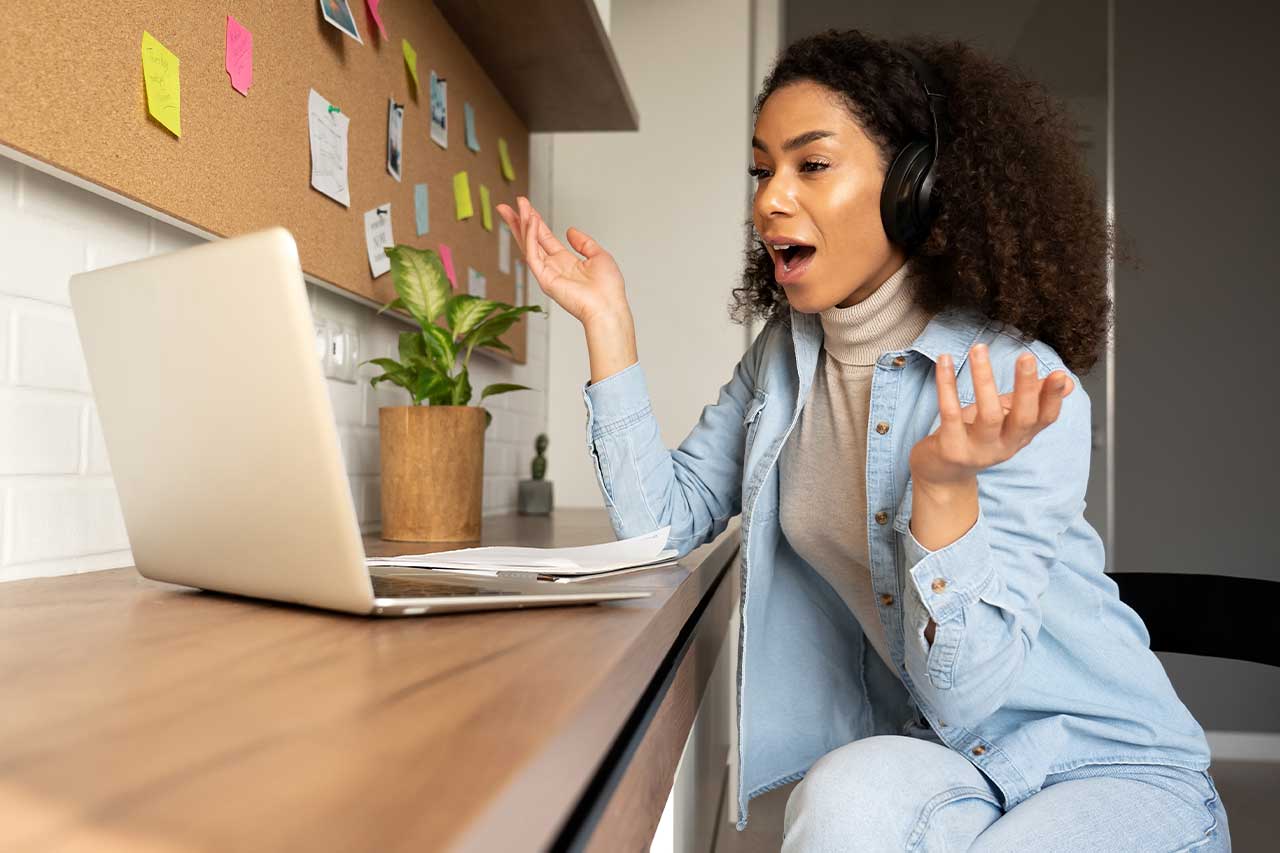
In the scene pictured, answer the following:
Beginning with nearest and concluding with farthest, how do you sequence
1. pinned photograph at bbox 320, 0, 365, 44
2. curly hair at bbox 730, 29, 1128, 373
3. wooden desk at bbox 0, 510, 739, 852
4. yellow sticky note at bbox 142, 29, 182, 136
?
1. wooden desk at bbox 0, 510, 739, 852
2. yellow sticky note at bbox 142, 29, 182, 136
3. curly hair at bbox 730, 29, 1128, 373
4. pinned photograph at bbox 320, 0, 365, 44

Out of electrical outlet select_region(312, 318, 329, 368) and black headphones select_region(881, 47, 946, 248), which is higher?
black headphones select_region(881, 47, 946, 248)

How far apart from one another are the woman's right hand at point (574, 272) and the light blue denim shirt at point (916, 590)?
0.29 ft

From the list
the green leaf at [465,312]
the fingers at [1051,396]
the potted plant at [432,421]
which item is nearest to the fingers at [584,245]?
the potted plant at [432,421]

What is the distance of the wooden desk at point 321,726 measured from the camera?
270 mm

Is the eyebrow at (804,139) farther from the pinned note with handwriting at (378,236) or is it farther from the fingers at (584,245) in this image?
the pinned note with handwriting at (378,236)

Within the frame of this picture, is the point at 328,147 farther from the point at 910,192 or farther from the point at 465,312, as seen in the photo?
the point at 910,192

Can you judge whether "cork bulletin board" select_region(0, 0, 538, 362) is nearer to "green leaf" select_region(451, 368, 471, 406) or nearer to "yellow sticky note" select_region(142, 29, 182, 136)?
"yellow sticky note" select_region(142, 29, 182, 136)

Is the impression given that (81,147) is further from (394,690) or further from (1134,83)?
(1134,83)

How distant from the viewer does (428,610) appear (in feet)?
2.01

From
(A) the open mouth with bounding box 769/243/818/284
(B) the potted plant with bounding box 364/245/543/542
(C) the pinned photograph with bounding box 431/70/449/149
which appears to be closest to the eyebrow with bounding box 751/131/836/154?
(A) the open mouth with bounding box 769/243/818/284

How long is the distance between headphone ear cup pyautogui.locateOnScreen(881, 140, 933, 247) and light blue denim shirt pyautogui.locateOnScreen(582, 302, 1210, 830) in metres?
0.11

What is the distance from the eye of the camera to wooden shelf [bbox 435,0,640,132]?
1781mm

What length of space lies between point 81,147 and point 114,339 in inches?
10.7

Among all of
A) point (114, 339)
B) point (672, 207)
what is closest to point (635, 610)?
point (114, 339)
